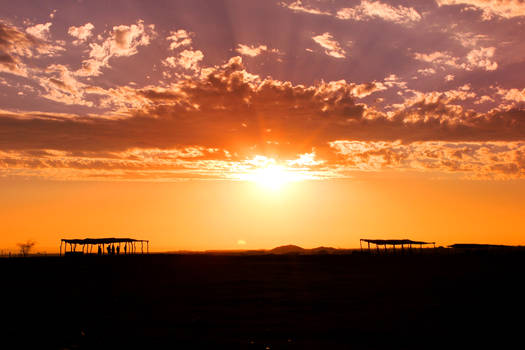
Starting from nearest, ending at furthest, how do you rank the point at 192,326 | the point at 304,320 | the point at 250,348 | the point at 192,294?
the point at 250,348 < the point at 192,326 < the point at 304,320 < the point at 192,294

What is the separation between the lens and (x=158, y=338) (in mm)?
10914

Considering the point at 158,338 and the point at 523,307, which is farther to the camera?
the point at 523,307

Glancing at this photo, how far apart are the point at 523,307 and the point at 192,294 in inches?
512

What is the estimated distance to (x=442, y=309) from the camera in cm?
1548

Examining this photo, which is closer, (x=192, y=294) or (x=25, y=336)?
(x=25, y=336)

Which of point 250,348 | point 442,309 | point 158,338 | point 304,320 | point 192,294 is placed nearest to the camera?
point 250,348

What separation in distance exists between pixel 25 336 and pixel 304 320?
7.46 meters

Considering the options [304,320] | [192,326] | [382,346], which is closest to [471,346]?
[382,346]

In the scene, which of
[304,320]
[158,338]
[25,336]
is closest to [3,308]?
[25,336]

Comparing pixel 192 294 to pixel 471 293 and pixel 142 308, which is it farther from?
pixel 471 293

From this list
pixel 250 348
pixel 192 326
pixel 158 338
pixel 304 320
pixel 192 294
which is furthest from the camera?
pixel 192 294

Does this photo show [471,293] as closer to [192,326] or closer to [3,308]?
Answer: [192,326]

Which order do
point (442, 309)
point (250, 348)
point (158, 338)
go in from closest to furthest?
1. point (250, 348)
2. point (158, 338)
3. point (442, 309)

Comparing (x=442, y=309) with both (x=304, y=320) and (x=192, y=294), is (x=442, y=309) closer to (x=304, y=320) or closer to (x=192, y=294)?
(x=304, y=320)
